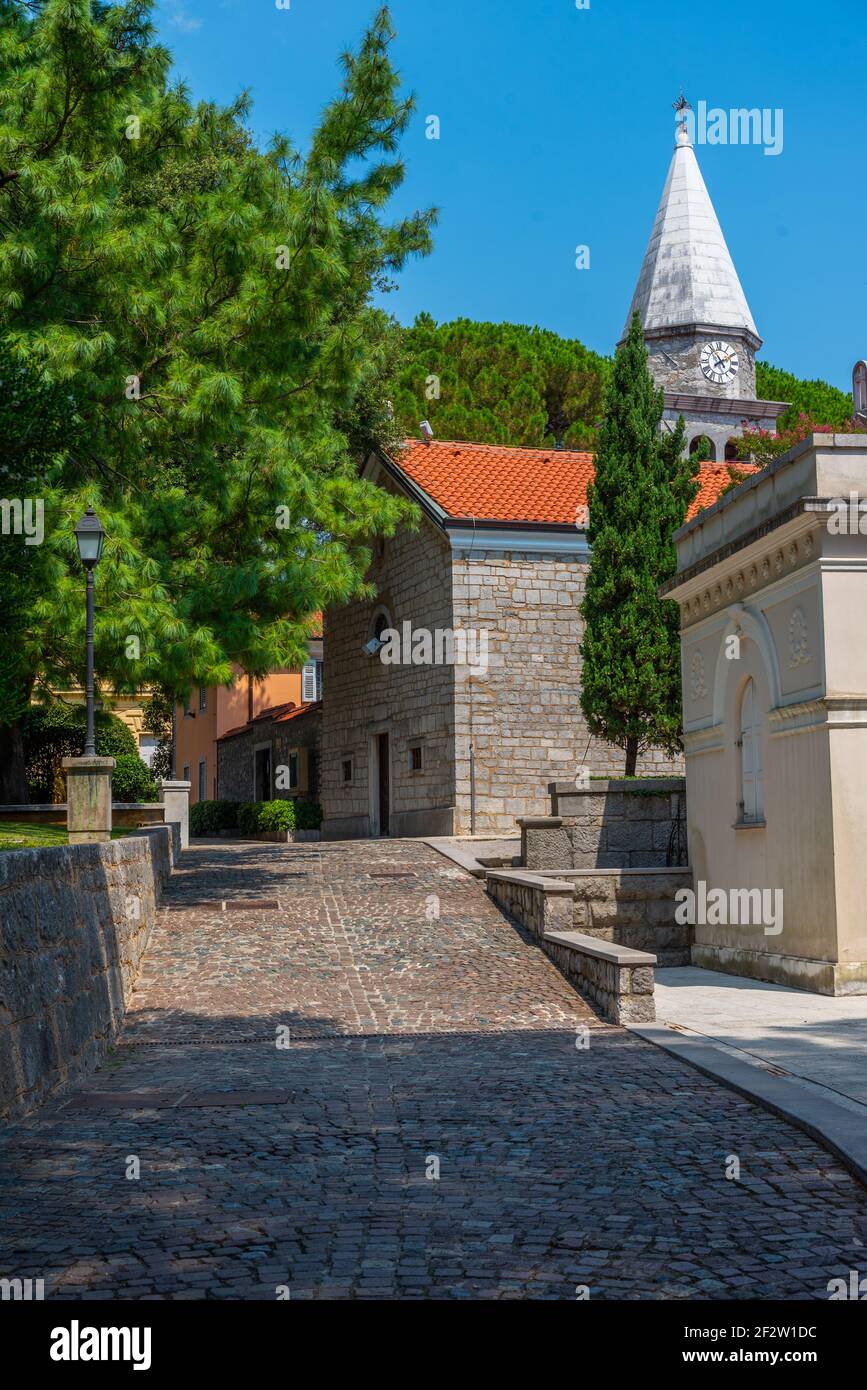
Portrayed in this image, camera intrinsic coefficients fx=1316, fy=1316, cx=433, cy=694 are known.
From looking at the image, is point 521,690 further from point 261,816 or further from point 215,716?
point 215,716

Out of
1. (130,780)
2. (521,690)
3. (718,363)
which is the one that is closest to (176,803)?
(130,780)

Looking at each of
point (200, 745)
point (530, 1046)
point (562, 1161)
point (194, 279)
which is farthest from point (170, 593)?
point (200, 745)

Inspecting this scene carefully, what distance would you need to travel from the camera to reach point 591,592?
22.9 m

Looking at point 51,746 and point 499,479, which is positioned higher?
point 499,479

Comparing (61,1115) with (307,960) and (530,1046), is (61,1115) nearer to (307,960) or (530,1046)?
(530,1046)

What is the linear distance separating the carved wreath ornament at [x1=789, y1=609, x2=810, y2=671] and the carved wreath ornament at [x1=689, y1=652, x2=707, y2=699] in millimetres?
3341

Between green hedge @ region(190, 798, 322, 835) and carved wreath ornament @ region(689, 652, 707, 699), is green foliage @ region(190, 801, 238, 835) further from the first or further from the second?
carved wreath ornament @ region(689, 652, 707, 699)

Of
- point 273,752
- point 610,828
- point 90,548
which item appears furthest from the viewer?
point 273,752

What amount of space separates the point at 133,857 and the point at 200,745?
33535 mm

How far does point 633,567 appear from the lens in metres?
22.8

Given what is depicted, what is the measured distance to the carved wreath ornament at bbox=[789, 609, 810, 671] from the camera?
13734 millimetres

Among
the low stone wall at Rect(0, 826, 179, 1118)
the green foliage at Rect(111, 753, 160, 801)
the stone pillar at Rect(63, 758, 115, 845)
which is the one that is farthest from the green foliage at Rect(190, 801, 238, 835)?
the low stone wall at Rect(0, 826, 179, 1118)

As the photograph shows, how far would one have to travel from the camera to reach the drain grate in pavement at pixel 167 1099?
753 centimetres

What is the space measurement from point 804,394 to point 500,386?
16026 millimetres
